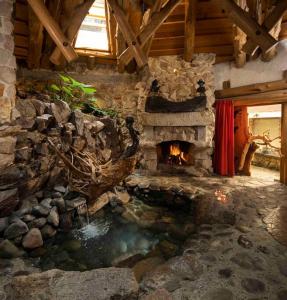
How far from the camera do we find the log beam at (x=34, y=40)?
4865 mm

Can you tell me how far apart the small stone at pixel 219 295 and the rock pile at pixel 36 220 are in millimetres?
1980

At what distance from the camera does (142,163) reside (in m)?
6.58

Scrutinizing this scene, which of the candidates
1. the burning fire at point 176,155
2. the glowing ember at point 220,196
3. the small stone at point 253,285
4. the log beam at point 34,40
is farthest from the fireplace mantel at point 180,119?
the small stone at point 253,285

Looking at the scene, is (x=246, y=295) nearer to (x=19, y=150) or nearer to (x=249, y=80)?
(x=19, y=150)

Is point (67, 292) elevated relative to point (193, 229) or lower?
elevated

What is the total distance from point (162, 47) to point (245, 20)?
141 inches

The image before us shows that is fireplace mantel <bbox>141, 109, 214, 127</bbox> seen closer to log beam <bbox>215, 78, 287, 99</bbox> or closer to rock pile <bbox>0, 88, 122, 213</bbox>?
log beam <bbox>215, 78, 287, 99</bbox>

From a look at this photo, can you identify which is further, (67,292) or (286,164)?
(286,164)

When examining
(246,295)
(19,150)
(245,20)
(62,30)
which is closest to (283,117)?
(245,20)

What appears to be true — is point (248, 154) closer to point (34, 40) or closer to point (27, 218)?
point (27, 218)

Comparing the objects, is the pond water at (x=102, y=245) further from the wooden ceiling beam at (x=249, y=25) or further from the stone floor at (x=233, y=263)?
the wooden ceiling beam at (x=249, y=25)

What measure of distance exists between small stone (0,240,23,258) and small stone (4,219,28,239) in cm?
9

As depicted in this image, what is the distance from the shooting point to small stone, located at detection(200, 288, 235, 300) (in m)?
1.71

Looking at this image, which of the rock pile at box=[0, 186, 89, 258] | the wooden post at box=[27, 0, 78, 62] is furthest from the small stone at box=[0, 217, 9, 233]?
the wooden post at box=[27, 0, 78, 62]
